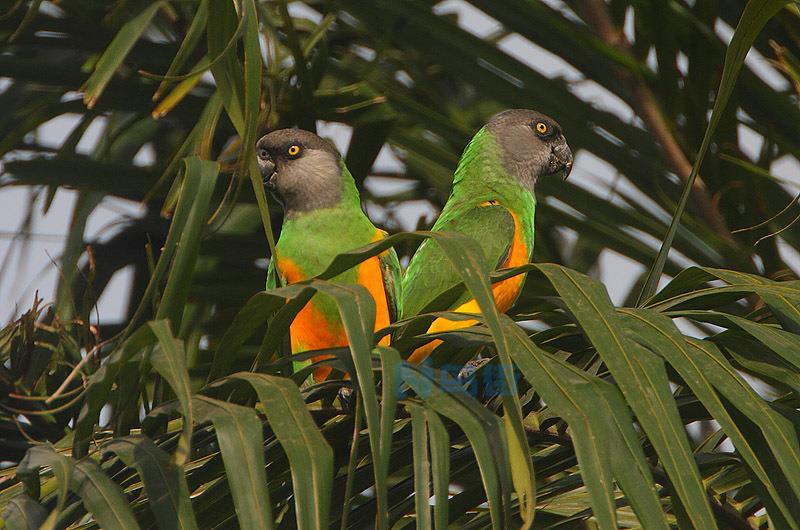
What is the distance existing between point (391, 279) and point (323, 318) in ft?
0.70

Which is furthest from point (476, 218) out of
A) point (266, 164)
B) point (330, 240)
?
point (266, 164)

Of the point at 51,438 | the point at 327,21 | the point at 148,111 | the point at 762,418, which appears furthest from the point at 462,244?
the point at 148,111

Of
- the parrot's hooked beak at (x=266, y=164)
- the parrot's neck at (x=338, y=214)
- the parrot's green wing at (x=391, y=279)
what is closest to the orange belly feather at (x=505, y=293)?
the parrot's green wing at (x=391, y=279)

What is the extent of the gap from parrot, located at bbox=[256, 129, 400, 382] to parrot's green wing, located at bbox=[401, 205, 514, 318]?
0.08 meters

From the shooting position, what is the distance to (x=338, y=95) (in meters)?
2.78

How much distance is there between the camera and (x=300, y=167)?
2836 mm

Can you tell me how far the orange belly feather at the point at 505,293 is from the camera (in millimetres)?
2527

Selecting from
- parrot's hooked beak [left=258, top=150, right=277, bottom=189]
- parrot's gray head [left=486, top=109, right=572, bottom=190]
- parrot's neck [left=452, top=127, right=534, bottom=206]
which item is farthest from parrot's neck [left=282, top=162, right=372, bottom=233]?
parrot's gray head [left=486, top=109, right=572, bottom=190]

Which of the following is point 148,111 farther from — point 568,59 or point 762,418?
point 762,418

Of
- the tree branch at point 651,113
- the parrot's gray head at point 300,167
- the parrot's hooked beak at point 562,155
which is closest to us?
the tree branch at point 651,113

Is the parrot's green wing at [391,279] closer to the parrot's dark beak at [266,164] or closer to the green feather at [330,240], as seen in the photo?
the green feather at [330,240]

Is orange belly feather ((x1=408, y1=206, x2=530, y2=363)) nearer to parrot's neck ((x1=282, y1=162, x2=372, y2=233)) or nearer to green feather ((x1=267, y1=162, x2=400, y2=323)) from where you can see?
green feather ((x1=267, y1=162, x2=400, y2=323))

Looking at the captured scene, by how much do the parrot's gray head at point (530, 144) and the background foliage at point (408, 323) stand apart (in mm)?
80

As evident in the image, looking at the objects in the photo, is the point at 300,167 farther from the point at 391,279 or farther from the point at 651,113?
the point at 651,113
